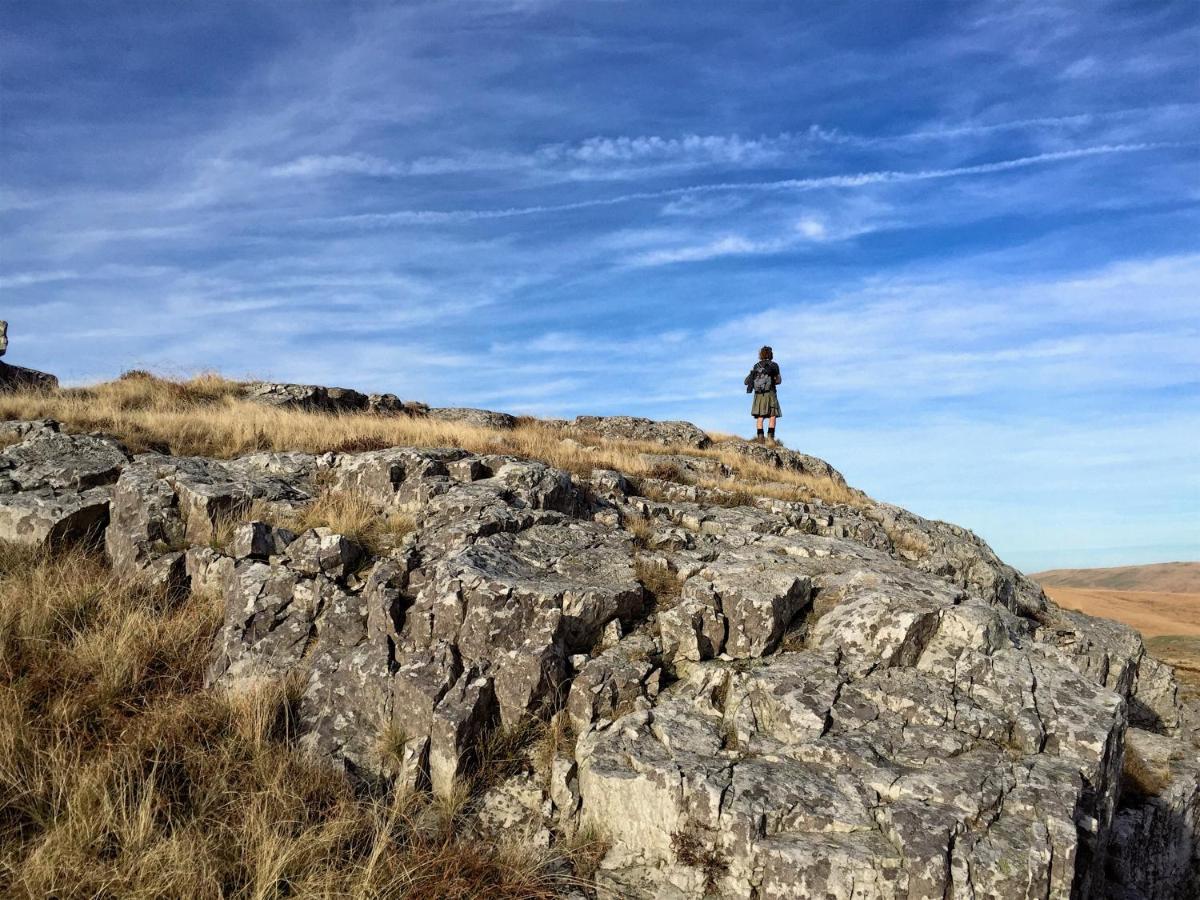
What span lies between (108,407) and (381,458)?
7.55m

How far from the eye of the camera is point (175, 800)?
5.27 m

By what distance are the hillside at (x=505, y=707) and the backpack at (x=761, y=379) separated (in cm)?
1346

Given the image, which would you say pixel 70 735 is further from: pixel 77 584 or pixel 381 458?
pixel 381 458

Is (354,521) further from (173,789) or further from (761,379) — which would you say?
(761,379)

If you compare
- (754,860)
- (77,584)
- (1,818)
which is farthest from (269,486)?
(754,860)

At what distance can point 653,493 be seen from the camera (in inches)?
460

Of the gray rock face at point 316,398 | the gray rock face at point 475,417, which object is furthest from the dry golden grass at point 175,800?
the gray rock face at point 475,417

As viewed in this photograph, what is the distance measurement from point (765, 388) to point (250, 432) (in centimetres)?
1567

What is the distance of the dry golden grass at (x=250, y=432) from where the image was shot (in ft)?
37.9

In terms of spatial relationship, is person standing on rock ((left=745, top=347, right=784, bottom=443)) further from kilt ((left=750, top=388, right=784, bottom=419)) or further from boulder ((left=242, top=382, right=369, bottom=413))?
boulder ((left=242, top=382, right=369, bottom=413))

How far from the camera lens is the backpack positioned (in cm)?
2288

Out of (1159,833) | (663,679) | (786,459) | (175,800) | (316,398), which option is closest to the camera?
(175,800)

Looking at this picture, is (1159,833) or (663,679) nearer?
(663,679)

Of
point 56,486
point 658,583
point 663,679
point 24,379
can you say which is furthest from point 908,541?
point 24,379
